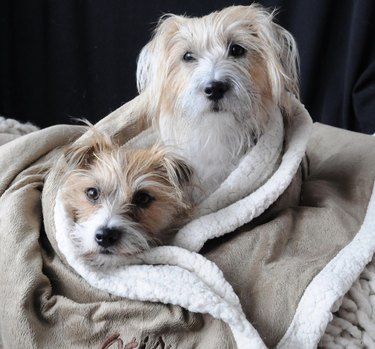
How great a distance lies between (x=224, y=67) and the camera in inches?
67.9

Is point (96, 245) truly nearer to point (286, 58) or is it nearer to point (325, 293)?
point (325, 293)

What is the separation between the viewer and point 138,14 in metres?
2.75

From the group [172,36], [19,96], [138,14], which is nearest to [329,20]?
[138,14]

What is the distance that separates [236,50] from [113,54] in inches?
45.0

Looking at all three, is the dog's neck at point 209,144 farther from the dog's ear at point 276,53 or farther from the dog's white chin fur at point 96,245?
the dog's white chin fur at point 96,245

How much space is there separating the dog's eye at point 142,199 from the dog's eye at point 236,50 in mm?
531

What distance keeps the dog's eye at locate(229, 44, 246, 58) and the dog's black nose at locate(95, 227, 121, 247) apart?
0.70 m

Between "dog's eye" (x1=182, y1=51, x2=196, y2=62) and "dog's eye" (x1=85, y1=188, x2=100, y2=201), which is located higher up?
"dog's eye" (x1=182, y1=51, x2=196, y2=62)

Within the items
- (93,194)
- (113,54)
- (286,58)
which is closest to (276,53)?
(286,58)

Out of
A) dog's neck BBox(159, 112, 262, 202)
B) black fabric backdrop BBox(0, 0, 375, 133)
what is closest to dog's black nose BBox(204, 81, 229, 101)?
dog's neck BBox(159, 112, 262, 202)

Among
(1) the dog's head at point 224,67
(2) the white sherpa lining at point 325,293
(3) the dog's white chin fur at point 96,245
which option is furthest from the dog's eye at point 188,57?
(2) the white sherpa lining at point 325,293

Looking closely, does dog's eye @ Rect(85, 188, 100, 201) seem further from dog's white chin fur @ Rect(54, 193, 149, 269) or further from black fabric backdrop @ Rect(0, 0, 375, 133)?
black fabric backdrop @ Rect(0, 0, 375, 133)

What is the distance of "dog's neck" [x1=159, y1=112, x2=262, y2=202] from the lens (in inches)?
71.6

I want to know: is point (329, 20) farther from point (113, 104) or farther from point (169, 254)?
point (169, 254)
